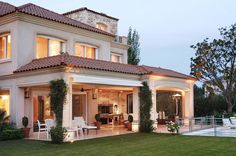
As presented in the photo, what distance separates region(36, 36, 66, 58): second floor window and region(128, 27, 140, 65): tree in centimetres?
2643

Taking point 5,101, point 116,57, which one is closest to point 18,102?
point 5,101

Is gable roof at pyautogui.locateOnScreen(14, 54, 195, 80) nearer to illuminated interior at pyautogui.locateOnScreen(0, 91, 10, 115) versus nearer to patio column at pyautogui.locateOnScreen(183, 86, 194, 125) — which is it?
illuminated interior at pyautogui.locateOnScreen(0, 91, 10, 115)

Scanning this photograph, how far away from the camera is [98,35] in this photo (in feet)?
108

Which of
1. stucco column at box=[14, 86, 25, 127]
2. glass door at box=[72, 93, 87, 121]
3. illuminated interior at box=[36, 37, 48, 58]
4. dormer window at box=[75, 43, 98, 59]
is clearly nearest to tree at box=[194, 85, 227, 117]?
dormer window at box=[75, 43, 98, 59]

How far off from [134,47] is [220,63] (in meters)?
19.1

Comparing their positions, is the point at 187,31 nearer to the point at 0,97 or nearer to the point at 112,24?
the point at 112,24

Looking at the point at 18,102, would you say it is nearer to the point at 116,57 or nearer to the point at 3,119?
the point at 3,119

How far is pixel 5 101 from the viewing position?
2738cm

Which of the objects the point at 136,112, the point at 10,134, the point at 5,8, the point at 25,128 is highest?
the point at 5,8

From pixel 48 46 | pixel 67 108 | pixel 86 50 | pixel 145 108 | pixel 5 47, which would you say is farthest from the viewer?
pixel 86 50

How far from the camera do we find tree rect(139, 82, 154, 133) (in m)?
27.3

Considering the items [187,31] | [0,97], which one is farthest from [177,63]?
[0,97]

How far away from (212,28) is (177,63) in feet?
70.9

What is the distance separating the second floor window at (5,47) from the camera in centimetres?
2683
